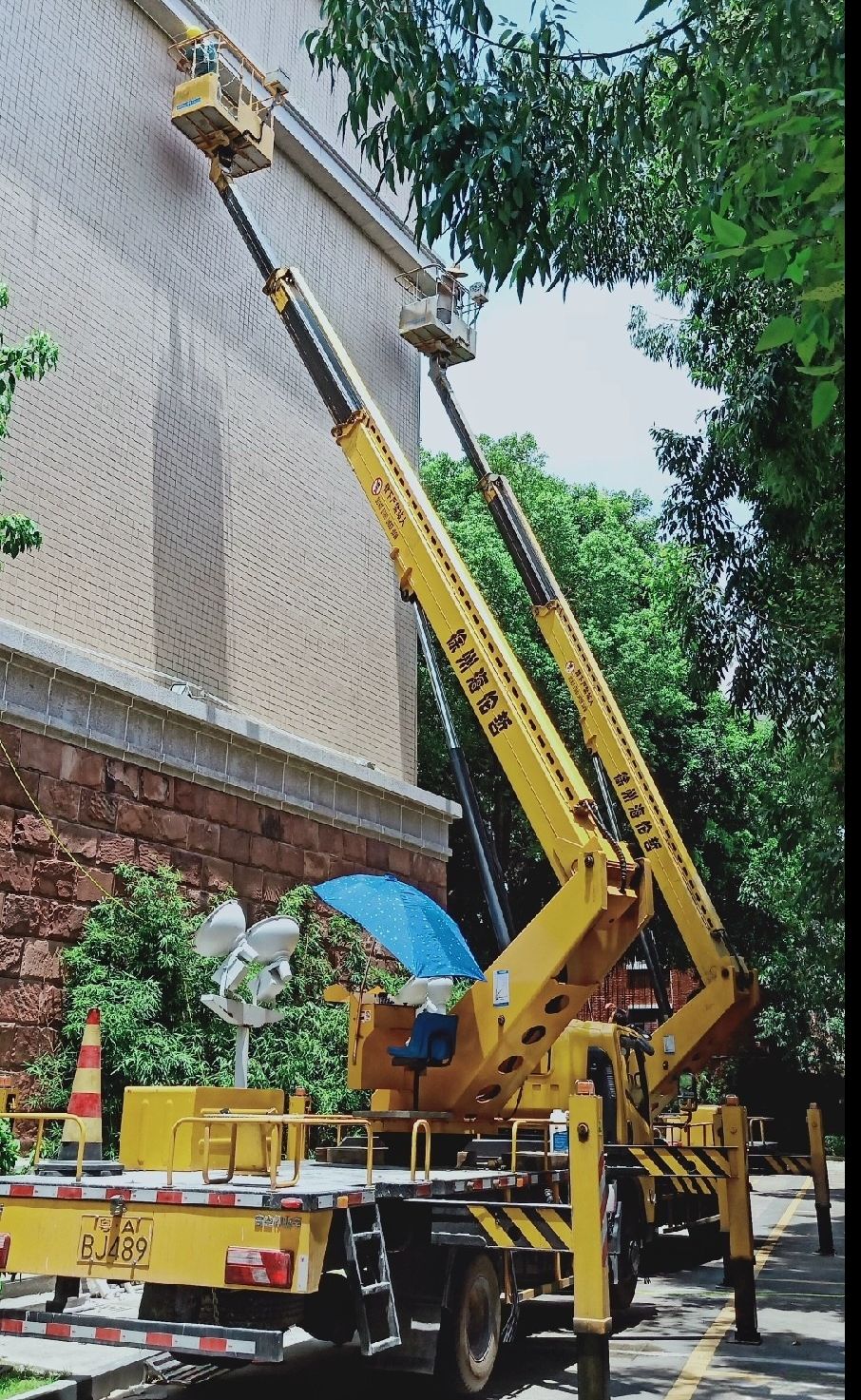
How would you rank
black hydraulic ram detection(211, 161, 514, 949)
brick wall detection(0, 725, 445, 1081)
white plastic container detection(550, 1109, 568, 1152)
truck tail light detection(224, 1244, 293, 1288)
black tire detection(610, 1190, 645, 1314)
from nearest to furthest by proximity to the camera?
truck tail light detection(224, 1244, 293, 1288), white plastic container detection(550, 1109, 568, 1152), black tire detection(610, 1190, 645, 1314), brick wall detection(0, 725, 445, 1081), black hydraulic ram detection(211, 161, 514, 949)

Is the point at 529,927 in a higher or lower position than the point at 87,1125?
higher

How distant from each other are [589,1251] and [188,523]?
1167cm

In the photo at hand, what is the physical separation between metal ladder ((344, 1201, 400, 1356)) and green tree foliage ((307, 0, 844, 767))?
4.84 m

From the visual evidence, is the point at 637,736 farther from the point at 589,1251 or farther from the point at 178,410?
the point at 589,1251

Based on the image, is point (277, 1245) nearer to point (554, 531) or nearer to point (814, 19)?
point (814, 19)

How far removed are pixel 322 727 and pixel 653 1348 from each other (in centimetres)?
1062

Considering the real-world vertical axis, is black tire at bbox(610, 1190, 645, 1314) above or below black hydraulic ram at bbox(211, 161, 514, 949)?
below

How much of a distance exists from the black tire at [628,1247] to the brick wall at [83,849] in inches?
225

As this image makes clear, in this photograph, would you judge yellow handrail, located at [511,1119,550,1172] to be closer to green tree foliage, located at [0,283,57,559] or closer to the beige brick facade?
green tree foliage, located at [0,283,57,559]

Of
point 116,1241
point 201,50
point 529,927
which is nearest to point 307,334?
point 201,50

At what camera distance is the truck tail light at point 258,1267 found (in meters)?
6.48

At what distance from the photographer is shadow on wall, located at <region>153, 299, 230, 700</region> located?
1602cm

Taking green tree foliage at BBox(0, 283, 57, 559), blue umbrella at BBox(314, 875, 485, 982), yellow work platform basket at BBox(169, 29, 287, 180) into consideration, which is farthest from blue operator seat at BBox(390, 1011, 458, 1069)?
yellow work platform basket at BBox(169, 29, 287, 180)

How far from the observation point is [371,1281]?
6926 mm
